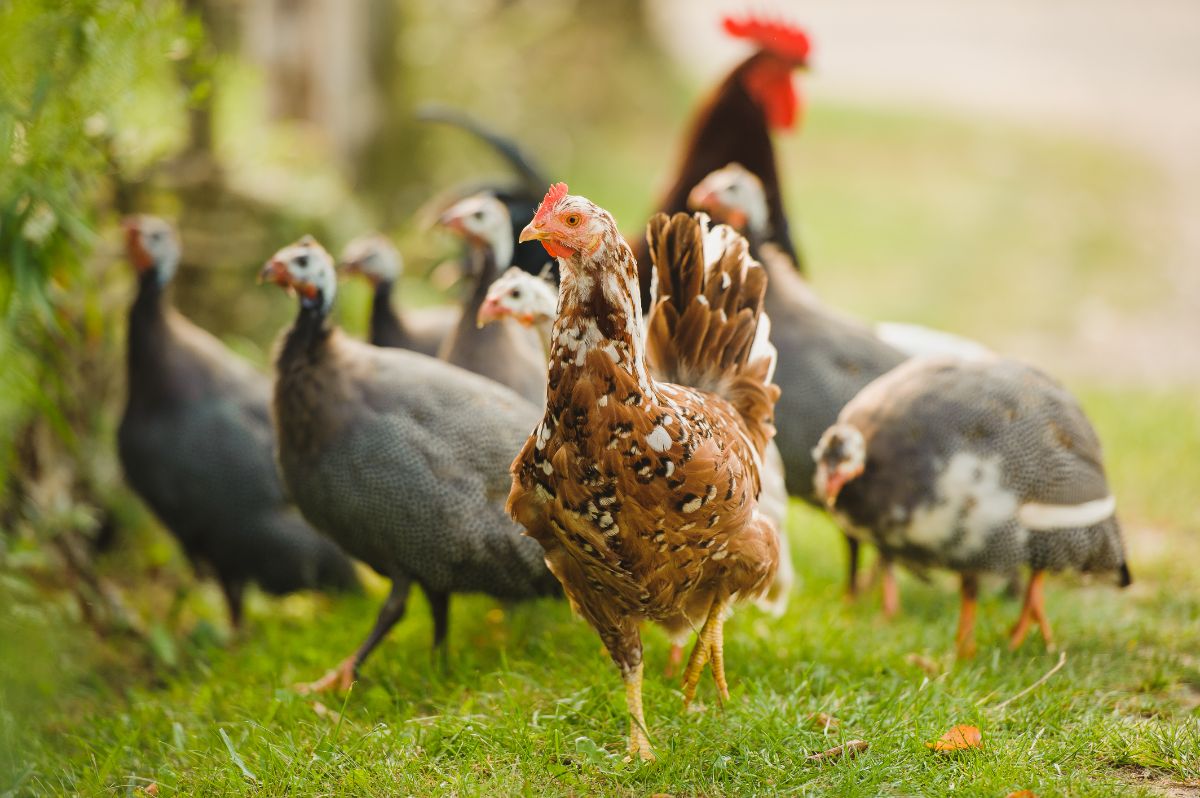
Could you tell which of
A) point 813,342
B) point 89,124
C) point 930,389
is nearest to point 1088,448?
point 930,389

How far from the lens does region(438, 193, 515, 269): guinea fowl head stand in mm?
4906

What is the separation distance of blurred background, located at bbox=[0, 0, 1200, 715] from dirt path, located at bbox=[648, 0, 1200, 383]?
63mm

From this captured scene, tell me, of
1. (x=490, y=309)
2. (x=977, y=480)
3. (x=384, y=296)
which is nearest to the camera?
(x=977, y=480)

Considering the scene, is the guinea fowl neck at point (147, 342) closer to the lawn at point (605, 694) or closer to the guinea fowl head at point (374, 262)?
the guinea fowl head at point (374, 262)

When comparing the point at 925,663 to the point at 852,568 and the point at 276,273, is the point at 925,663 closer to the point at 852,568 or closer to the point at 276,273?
the point at 852,568

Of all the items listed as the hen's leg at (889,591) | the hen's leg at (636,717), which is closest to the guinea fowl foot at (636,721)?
the hen's leg at (636,717)

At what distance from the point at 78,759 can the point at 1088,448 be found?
3493mm

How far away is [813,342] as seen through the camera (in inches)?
190

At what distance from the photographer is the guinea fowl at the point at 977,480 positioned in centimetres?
409

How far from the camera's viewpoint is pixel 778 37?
582 cm

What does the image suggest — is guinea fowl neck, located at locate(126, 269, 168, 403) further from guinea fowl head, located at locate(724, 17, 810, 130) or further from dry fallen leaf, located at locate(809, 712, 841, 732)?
dry fallen leaf, located at locate(809, 712, 841, 732)

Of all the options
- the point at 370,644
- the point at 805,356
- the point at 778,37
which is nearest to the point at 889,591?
the point at 805,356

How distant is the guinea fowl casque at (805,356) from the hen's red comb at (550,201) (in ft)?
6.13

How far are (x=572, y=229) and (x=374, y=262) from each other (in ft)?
7.36
